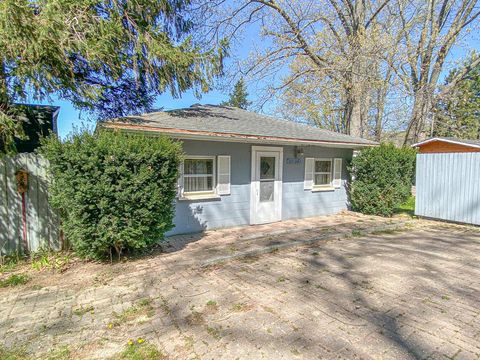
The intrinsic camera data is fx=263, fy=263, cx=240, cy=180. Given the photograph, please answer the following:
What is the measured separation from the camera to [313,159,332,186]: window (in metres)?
8.95

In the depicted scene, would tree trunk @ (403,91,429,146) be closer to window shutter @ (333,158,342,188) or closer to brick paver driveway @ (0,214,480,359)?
window shutter @ (333,158,342,188)

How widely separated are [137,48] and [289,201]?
576cm

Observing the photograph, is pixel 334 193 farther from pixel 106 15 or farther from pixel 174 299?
pixel 106 15

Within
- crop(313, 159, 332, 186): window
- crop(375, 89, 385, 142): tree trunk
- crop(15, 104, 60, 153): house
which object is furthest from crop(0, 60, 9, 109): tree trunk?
crop(375, 89, 385, 142): tree trunk

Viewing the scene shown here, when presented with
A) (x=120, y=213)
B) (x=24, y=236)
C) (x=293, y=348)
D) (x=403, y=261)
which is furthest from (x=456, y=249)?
(x=24, y=236)

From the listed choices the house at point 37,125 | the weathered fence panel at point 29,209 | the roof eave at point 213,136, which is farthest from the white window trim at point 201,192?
the house at point 37,125

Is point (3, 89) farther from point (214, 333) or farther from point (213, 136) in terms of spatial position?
point (214, 333)

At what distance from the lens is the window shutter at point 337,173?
30.4ft

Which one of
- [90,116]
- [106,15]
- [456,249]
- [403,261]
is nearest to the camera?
[403,261]

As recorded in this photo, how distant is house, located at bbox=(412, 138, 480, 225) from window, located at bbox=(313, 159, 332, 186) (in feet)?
9.00

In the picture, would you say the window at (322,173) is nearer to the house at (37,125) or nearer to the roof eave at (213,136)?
the roof eave at (213,136)

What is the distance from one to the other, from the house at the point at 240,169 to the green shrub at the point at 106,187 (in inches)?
41.9

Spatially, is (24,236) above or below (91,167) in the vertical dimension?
below

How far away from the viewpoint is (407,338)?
2.56 meters
